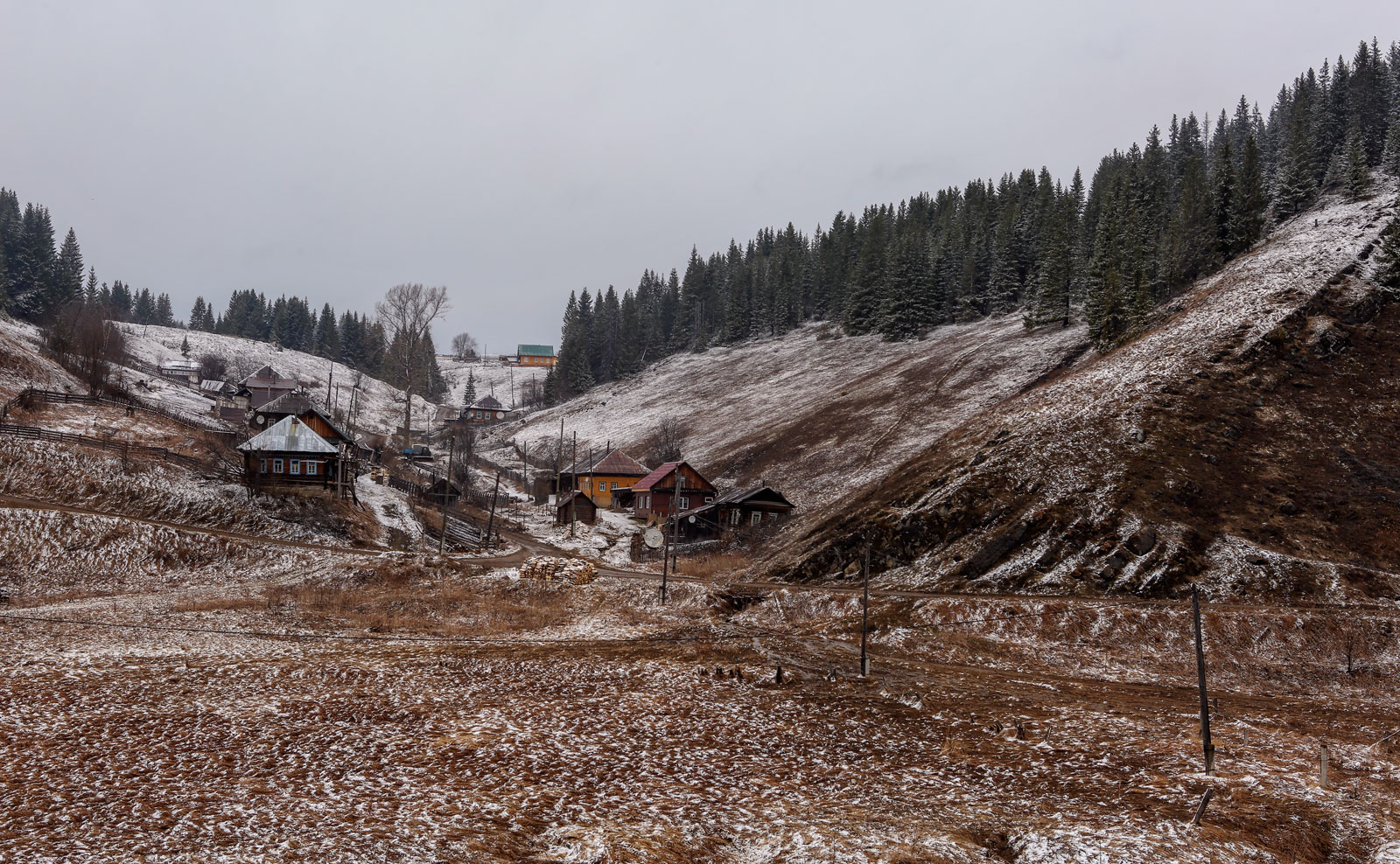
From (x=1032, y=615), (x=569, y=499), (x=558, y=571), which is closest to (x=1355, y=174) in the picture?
(x=1032, y=615)

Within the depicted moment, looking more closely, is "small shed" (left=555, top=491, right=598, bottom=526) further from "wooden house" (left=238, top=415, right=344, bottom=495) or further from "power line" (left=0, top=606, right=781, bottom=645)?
"power line" (left=0, top=606, right=781, bottom=645)

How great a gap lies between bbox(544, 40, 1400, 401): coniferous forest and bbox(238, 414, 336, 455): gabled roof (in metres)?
63.9

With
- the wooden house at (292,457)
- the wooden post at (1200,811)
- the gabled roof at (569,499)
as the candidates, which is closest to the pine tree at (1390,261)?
the wooden post at (1200,811)

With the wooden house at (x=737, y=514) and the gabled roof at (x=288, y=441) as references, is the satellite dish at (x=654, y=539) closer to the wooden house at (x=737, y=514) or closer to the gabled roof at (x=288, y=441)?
the wooden house at (x=737, y=514)

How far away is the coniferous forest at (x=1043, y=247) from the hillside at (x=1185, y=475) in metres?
14.1

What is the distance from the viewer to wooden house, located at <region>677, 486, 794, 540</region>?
188 feet

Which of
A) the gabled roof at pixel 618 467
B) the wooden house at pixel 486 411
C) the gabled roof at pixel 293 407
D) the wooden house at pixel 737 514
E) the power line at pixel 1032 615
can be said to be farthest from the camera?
the wooden house at pixel 486 411

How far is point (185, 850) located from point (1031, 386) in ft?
218

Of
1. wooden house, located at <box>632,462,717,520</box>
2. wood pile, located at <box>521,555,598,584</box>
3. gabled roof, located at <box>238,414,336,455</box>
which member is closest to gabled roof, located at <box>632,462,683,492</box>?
wooden house, located at <box>632,462,717,520</box>

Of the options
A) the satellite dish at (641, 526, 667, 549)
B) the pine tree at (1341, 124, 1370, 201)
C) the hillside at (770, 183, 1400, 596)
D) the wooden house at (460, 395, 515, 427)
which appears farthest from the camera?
the wooden house at (460, 395, 515, 427)

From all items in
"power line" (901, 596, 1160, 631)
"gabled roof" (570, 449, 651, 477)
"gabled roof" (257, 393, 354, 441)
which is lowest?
"power line" (901, 596, 1160, 631)

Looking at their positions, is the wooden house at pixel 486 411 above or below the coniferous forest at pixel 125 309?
below

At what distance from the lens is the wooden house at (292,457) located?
176ft

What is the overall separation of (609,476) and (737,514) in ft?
74.5
